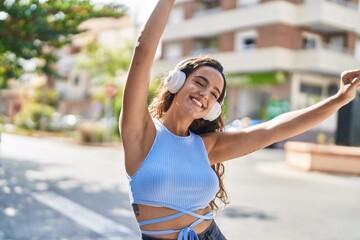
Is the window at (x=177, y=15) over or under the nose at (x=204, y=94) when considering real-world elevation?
over

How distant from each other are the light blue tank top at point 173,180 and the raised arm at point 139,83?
0.08 m

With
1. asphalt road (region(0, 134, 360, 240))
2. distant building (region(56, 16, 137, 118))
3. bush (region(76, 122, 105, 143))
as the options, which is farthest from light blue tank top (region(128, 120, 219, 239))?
distant building (region(56, 16, 137, 118))

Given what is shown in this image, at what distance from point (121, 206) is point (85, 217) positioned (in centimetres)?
108

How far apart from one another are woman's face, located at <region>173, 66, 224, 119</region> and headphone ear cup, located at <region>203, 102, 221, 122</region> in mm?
51

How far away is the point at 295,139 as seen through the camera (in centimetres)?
2886

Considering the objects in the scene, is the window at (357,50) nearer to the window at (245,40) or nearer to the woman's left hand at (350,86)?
the window at (245,40)

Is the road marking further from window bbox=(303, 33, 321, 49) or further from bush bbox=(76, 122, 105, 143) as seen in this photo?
window bbox=(303, 33, 321, 49)

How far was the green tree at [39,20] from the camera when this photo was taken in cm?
707

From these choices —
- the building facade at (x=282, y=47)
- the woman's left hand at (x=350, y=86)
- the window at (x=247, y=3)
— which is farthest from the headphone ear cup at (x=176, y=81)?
the window at (x=247, y=3)

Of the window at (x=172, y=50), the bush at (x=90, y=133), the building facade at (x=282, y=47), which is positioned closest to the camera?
the bush at (x=90, y=133)

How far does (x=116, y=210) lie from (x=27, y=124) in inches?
1227

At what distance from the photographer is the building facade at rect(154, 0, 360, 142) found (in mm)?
28406

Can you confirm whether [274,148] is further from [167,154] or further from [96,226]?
[167,154]

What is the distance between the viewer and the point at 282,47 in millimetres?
28625
